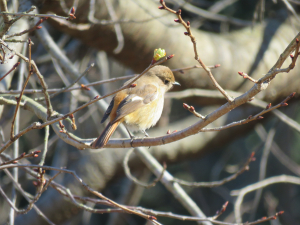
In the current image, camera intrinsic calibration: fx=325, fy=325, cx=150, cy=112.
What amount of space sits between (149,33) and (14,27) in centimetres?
169

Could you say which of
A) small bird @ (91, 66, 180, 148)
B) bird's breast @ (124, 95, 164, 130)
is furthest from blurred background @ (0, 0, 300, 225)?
bird's breast @ (124, 95, 164, 130)

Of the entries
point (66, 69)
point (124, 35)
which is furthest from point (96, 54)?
point (66, 69)

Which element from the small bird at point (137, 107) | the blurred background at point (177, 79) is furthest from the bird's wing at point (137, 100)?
the blurred background at point (177, 79)

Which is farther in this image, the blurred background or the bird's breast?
the blurred background

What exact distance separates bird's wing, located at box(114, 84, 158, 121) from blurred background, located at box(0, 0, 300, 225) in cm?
65

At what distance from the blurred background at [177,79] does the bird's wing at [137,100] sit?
647mm

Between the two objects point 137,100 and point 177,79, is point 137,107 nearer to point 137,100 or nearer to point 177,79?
point 137,100

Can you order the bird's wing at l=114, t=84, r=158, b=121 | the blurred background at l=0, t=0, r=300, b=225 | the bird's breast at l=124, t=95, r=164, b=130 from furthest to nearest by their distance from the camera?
the blurred background at l=0, t=0, r=300, b=225 < the bird's breast at l=124, t=95, r=164, b=130 < the bird's wing at l=114, t=84, r=158, b=121

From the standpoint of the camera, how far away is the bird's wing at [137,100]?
305 centimetres

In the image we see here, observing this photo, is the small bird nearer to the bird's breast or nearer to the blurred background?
the bird's breast

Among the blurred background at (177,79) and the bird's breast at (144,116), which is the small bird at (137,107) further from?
the blurred background at (177,79)

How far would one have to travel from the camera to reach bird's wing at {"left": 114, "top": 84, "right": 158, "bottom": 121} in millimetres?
3053

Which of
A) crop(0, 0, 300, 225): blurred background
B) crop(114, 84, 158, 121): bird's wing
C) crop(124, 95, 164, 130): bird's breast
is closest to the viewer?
crop(114, 84, 158, 121): bird's wing

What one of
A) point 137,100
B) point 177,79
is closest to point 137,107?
point 137,100
